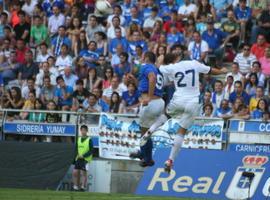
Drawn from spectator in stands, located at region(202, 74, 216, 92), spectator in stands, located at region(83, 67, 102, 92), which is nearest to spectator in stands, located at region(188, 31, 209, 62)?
spectator in stands, located at region(202, 74, 216, 92)

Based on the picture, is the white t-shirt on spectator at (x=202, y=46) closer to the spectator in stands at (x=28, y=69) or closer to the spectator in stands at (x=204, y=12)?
the spectator in stands at (x=204, y=12)

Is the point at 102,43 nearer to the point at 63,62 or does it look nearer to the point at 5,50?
the point at 63,62

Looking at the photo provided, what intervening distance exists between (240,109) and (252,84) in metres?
1.11

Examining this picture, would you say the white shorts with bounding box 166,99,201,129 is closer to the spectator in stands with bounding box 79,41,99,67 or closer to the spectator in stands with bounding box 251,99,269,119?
the spectator in stands with bounding box 251,99,269,119

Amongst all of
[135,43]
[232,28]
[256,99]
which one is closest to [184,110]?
[256,99]

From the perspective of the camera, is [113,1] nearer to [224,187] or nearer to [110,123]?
[110,123]

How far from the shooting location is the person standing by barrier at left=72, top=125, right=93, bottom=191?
89.1ft

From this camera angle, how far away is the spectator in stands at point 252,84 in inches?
1081

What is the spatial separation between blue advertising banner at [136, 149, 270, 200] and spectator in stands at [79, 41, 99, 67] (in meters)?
5.41

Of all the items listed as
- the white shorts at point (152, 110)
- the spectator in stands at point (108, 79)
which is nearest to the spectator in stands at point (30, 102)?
the spectator in stands at point (108, 79)

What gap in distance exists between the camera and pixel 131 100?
92.1 feet

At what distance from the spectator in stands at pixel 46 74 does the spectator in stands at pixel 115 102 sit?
95.6 inches

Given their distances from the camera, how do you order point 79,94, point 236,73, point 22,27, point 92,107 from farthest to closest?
point 22,27, point 79,94, point 92,107, point 236,73

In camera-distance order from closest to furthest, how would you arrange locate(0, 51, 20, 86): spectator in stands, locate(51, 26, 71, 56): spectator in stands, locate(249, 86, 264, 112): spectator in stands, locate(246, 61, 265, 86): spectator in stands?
locate(249, 86, 264, 112): spectator in stands
locate(246, 61, 265, 86): spectator in stands
locate(0, 51, 20, 86): spectator in stands
locate(51, 26, 71, 56): spectator in stands
